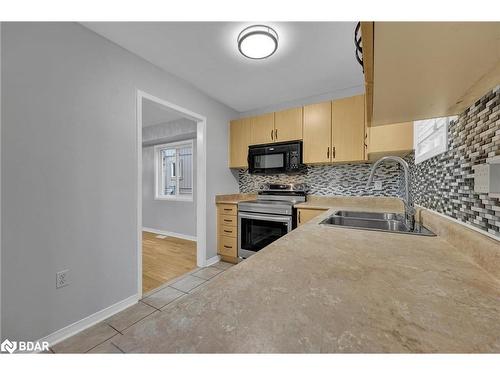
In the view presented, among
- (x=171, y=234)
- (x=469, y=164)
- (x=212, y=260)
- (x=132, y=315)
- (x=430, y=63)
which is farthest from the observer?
(x=171, y=234)

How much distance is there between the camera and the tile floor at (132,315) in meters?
1.35

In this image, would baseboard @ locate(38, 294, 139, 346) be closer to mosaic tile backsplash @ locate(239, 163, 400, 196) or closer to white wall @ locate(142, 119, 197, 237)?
white wall @ locate(142, 119, 197, 237)

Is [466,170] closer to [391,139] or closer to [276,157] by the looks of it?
[391,139]

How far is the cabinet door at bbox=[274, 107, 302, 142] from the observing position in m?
2.62

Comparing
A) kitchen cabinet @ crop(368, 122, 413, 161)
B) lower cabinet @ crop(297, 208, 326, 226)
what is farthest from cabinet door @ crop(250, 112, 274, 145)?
kitchen cabinet @ crop(368, 122, 413, 161)

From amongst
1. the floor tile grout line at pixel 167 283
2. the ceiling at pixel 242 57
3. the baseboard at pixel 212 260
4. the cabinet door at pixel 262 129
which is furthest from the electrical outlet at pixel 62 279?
the cabinet door at pixel 262 129

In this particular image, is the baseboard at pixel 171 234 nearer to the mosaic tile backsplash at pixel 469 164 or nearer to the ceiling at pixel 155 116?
the ceiling at pixel 155 116

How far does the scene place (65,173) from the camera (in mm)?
1435

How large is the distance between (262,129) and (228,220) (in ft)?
4.58

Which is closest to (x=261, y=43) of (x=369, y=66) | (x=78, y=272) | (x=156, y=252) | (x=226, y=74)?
(x=226, y=74)

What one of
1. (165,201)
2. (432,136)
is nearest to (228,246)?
(165,201)

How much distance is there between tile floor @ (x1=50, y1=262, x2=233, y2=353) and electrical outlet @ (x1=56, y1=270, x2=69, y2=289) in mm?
383
